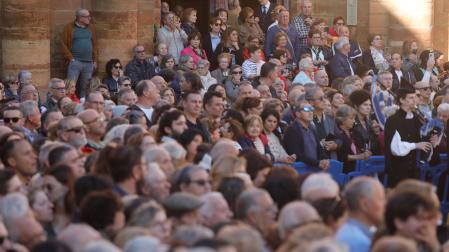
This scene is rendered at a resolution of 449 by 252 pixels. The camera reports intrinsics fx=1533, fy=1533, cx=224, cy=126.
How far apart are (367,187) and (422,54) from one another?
598 inches

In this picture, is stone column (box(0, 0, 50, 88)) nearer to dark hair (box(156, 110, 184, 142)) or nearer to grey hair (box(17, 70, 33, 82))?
grey hair (box(17, 70, 33, 82))

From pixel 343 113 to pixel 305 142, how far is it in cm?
110

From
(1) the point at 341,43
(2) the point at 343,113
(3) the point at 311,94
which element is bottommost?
(2) the point at 343,113

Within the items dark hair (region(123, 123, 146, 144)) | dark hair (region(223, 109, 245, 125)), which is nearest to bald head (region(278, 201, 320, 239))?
dark hair (region(123, 123, 146, 144))

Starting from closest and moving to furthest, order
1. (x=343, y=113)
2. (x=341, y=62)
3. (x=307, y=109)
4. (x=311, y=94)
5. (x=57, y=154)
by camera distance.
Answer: (x=57, y=154) → (x=307, y=109) → (x=343, y=113) → (x=311, y=94) → (x=341, y=62)

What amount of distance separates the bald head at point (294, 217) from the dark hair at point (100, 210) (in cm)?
115

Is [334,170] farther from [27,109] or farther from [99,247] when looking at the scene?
[99,247]

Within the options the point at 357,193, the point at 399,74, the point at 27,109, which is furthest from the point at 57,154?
the point at 399,74

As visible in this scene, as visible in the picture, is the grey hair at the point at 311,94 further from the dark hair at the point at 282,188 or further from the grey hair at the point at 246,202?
the grey hair at the point at 246,202

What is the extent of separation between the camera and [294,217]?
33.6 feet

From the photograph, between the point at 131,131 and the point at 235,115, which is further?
the point at 235,115

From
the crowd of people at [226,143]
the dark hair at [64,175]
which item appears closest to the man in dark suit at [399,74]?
the crowd of people at [226,143]

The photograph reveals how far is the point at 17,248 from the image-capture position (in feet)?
33.6

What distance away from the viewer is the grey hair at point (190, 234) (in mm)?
9562
